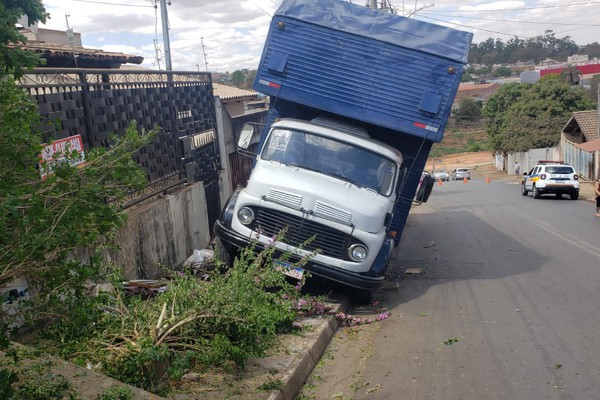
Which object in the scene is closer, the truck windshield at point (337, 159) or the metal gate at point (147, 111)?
the metal gate at point (147, 111)

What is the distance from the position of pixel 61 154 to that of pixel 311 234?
5.68 meters

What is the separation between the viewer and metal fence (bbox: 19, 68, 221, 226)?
26.5ft

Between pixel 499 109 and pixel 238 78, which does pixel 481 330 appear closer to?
pixel 499 109

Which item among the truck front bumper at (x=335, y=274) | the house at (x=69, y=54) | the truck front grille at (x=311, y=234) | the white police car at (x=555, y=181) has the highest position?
the house at (x=69, y=54)

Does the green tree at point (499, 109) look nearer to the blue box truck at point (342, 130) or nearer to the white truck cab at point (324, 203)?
the blue box truck at point (342, 130)

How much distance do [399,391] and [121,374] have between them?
2.48m

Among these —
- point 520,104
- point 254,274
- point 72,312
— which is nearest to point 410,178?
point 254,274

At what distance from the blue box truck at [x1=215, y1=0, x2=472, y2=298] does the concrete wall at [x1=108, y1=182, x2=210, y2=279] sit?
3.11 ft

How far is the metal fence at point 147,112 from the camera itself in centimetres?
807

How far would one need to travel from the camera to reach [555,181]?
29703 mm

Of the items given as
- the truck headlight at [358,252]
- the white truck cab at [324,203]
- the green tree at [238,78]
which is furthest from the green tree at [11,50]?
the green tree at [238,78]

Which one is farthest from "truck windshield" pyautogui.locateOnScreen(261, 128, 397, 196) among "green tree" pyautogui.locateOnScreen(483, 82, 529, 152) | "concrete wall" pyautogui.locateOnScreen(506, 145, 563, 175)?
"green tree" pyautogui.locateOnScreen(483, 82, 529, 152)

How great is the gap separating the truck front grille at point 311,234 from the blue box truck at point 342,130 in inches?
0.5

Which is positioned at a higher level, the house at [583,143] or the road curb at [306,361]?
the road curb at [306,361]
